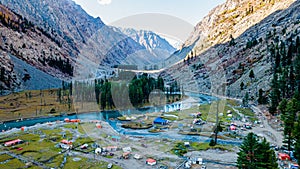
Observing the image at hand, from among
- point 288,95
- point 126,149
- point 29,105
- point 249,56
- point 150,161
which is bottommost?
point 150,161

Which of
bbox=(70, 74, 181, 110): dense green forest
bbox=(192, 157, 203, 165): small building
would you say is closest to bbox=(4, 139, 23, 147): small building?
bbox=(192, 157, 203, 165): small building

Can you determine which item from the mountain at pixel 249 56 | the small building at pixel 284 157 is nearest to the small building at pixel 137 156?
the small building at pixel 284 157

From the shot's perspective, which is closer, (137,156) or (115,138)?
(137,156)

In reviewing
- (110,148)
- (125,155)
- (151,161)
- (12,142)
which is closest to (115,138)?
(110,148)

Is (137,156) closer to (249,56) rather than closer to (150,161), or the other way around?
(150,161)

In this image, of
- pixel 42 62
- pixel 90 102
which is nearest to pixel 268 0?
pixel 90 102

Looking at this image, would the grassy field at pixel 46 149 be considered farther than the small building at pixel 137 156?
No

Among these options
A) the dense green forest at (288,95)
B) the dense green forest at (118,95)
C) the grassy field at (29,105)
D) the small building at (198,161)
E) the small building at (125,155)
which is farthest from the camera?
the dense green forest at (118,95)

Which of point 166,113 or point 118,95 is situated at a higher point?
point 118,95

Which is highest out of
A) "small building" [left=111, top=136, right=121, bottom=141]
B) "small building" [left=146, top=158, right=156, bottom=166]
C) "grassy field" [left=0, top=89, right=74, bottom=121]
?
"grassy field" [left=0, top=89, right=74, bottom=121]

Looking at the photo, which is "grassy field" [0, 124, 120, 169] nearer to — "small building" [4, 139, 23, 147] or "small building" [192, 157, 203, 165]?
"small building" [4, 139, 23, 147]

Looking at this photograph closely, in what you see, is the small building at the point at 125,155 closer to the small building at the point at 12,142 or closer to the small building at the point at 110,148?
the small building at the point at 110,148

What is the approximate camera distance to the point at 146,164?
39.7 metres

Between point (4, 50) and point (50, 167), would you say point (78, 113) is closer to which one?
point (50, 167)
